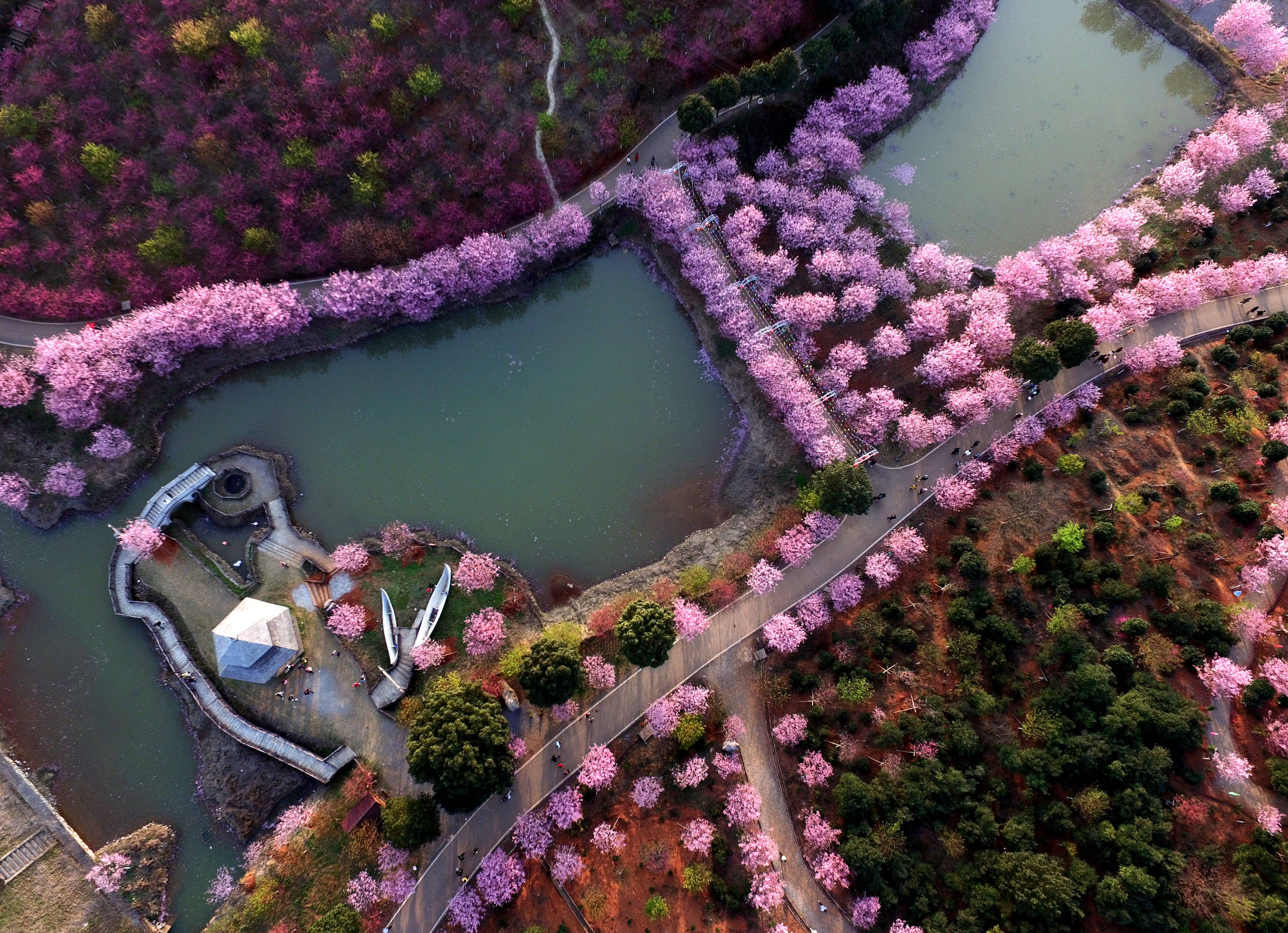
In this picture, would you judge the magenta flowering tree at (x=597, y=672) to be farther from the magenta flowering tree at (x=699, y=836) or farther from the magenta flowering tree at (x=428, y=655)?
the magenta flowering tree at (x=699, y=836)

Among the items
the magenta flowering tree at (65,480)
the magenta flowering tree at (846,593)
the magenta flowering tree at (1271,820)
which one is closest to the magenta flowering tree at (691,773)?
the magenta flowering tree at (846,593)

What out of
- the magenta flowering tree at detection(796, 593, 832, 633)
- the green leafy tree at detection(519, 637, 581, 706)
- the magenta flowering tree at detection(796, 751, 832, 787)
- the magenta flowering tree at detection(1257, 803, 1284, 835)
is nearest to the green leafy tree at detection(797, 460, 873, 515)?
the magenta flowering tree at detection(796, 593, 832, 633)

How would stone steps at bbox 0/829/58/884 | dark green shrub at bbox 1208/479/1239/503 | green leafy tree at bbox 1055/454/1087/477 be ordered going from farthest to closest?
green leafy tree at bbox 1055/454/1087/477, stone steps at bbox 0/829/58/884, dark green shrub at bbox 1208/479/1239/503

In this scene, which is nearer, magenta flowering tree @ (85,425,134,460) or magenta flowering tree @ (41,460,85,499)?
magenta flowering tree @ (41,460,85,499)

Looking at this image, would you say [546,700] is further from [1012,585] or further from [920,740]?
[1012,585]

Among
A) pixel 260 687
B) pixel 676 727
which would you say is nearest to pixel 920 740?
pixel 676 727

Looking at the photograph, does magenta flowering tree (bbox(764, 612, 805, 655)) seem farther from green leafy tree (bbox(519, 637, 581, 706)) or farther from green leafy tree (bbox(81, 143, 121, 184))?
green leafy tree (bbox(81, 143, 121, 184))

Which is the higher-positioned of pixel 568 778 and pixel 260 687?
pixel 260 687

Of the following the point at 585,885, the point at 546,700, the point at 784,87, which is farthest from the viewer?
the point at 784,87
